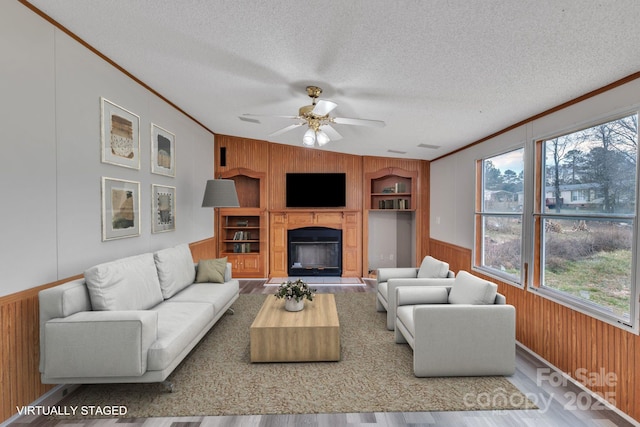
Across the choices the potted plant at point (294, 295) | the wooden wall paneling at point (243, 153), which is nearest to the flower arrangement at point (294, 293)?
the potted plant at point (294, 295)

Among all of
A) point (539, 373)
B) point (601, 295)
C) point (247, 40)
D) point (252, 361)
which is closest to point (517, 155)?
point (601, 295)

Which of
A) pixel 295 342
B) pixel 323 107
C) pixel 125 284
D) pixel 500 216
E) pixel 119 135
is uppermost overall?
pixel 323 107

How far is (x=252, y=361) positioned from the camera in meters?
2.96

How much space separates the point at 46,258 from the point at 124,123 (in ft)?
5.46

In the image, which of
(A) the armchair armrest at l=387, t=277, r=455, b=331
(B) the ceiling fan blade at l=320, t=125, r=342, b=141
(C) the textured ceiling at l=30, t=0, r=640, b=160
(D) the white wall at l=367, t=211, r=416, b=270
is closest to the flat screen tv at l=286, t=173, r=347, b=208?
(D) the white wall at l=367, t=211, r=416, b=270

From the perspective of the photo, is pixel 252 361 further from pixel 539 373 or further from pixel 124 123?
pixel 124 123

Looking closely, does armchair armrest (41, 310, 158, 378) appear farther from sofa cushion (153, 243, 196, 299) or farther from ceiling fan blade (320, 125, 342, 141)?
ceiling fan blade (320, 125, 342, 141)

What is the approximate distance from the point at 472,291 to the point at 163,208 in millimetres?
4017

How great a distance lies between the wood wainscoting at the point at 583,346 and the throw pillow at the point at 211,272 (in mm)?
3797

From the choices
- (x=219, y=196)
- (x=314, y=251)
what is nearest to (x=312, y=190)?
(x=314, y=251)

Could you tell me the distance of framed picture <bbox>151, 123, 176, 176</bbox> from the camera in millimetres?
4012

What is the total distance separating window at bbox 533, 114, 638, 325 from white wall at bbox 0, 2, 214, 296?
4.54m

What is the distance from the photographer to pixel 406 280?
12.3ft

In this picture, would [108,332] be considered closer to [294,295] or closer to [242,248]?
[294,295]
